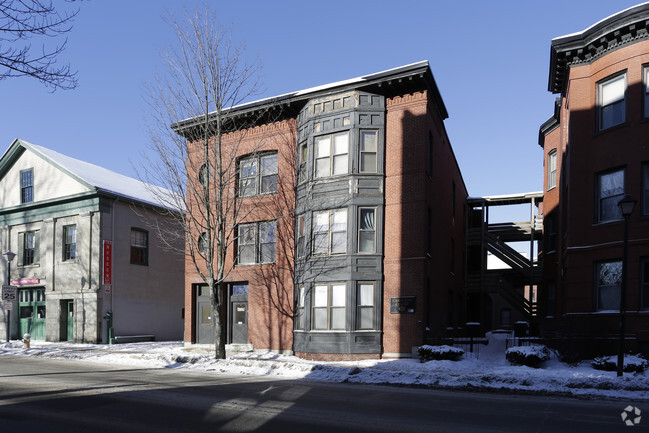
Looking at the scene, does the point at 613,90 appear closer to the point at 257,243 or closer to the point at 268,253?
the point at 268,253

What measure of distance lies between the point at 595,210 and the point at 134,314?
24554mm

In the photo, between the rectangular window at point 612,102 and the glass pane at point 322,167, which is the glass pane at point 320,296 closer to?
the glass pane at point 322,167

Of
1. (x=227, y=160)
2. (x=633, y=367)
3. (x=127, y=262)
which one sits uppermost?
(x=227, y=160)

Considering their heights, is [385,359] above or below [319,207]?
below

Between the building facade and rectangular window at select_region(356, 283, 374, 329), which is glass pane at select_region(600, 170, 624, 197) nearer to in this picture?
rectangular window at select_region(356, 283, 374, 329)

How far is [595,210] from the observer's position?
20172 mm

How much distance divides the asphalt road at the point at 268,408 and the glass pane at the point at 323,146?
34.6 ft

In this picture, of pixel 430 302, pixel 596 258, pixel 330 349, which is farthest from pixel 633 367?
pixel 330 349

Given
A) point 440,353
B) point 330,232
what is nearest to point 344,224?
point 330,232

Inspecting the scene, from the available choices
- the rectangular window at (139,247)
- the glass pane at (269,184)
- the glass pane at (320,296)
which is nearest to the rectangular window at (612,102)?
the glass pane at (320,296)

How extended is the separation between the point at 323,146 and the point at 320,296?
6335 mm

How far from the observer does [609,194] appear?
19.9 meters

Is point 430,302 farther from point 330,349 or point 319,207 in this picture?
point 319,207

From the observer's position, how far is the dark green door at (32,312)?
32.2 meters
